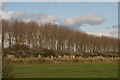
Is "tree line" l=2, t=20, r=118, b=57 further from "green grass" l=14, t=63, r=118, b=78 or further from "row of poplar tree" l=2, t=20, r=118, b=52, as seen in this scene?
"green grass" l=14, t=63, r=118, b=78

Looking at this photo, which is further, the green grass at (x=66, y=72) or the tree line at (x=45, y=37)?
the tree line at (x=45, y=37)

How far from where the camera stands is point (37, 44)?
4659cm

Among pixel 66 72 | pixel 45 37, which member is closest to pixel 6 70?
pixel 66 72

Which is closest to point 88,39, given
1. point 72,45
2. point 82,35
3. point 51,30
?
point 82,35

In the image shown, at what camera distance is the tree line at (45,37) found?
43406mm

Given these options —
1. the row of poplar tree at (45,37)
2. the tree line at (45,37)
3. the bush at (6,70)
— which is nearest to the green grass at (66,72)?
the bush at (6,70)

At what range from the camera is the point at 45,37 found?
48.2 m

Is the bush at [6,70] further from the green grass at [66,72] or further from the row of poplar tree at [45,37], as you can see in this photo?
the row of poplar tree at [45,37]

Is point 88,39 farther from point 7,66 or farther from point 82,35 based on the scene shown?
point 7,66

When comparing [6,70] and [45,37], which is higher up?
[45,37]

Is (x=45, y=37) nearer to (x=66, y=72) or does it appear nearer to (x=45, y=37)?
(x=45, y=37)

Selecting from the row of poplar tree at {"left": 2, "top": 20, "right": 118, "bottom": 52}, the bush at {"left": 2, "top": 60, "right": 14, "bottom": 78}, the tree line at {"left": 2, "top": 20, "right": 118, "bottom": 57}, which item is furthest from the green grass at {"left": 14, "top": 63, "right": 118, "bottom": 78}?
the row of poplar tree at {"left": 2, "top": 20, "right": 118, "bottom": 52}

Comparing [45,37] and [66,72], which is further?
[45,37]

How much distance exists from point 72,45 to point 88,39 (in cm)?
705
